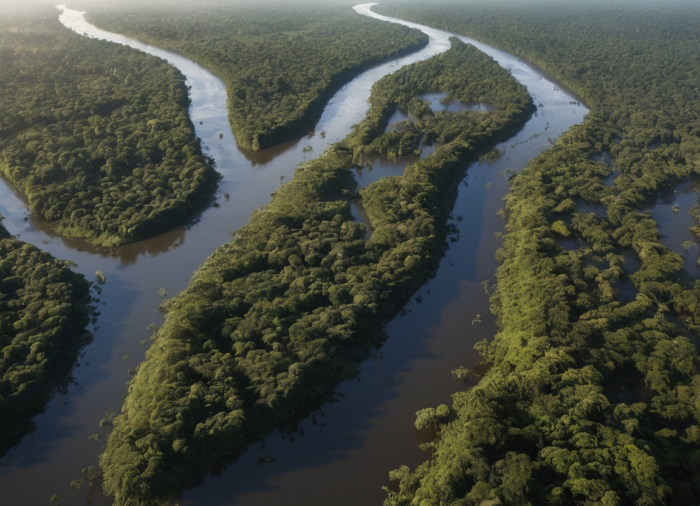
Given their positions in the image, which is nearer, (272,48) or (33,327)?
(33,327)

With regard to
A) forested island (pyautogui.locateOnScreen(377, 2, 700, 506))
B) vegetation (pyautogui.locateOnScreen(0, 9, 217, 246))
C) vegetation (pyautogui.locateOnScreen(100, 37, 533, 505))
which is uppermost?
forested island (pyautogui.locateOnScreen(377, 2, 700, 506))

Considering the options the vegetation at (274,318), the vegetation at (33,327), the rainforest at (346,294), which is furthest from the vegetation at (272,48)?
the vegetation at (33,327)

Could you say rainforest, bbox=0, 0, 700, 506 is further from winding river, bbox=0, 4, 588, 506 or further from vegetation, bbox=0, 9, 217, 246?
vegetation, bbox=0, 9, 217, 246

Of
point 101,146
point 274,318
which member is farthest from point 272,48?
point 274,318

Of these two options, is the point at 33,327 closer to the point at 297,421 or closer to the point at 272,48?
the point at 297,421

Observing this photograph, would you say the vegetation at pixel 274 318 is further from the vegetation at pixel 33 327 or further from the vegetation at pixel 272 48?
the vegetation at pixel 272 48

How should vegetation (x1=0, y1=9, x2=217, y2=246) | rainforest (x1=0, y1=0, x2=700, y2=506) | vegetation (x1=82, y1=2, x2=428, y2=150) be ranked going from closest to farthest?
rainforest (x1=0, y1=0, x2=700, y2=506) < vegetation (x1=0, y1=9, x2=217, y2=246) < vegetation (x1=82, y1=2, x2=428, y2=150)

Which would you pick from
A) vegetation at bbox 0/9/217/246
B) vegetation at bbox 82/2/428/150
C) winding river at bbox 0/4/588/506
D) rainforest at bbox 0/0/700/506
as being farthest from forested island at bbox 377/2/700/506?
vegetation at bbox 82/2/428/150
